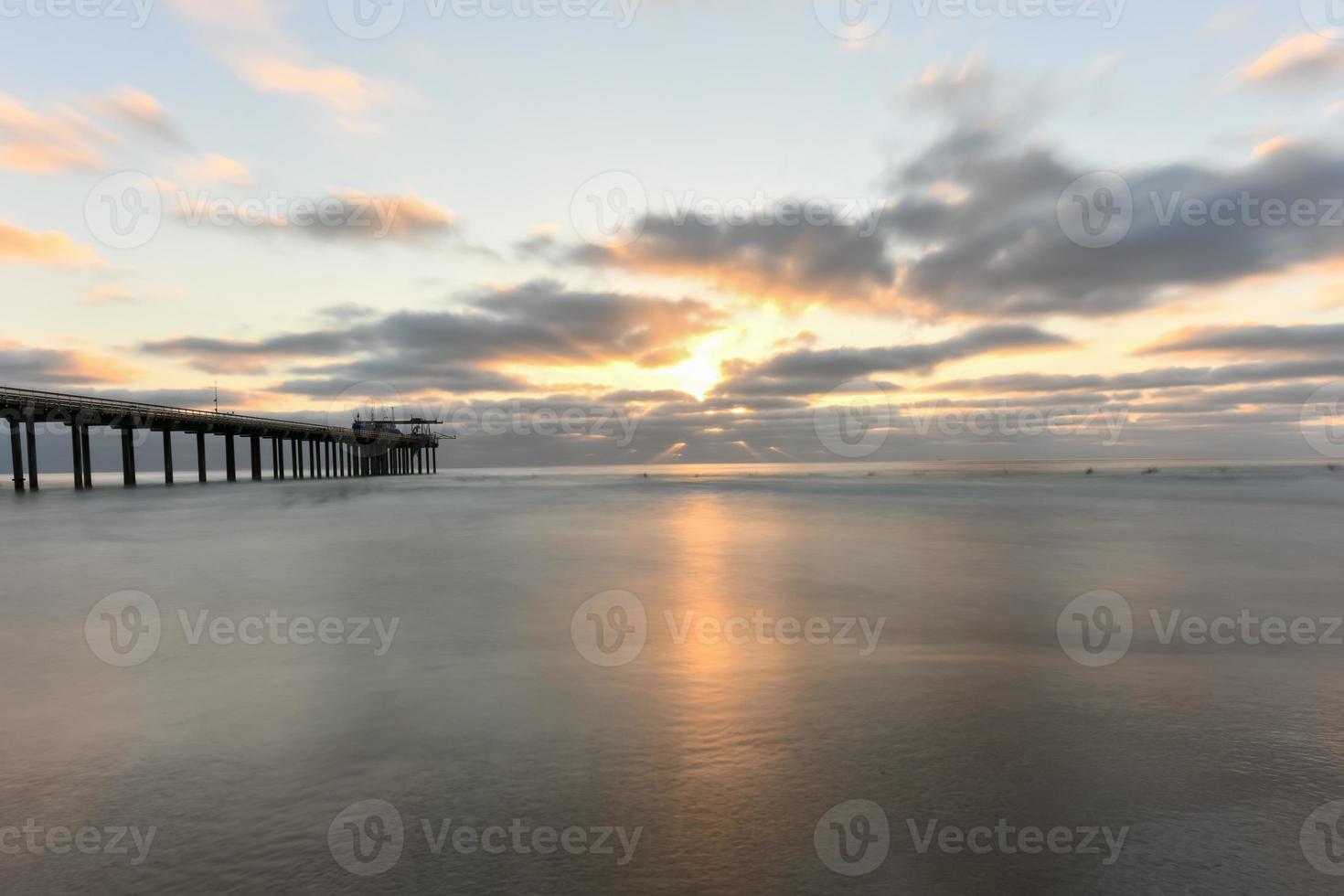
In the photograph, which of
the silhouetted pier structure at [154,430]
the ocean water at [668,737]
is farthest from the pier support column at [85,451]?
the ocean water at [668,737]

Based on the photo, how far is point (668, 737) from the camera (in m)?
6.30

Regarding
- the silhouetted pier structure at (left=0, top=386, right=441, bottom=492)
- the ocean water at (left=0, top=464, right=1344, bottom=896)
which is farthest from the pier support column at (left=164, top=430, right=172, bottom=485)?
the ocean water at (left=0, top=464, right=1344, bottom=896)

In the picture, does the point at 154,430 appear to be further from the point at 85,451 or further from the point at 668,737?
the point at 668,737

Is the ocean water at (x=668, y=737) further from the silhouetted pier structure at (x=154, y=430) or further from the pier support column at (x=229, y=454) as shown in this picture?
the pier support column at (x=229, y=454)

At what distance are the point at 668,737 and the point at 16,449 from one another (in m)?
71.3

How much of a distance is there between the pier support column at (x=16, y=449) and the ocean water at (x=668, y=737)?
4679 cm

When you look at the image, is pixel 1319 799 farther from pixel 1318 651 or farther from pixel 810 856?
pixel 1318 651

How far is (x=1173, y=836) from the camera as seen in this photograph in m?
4.45

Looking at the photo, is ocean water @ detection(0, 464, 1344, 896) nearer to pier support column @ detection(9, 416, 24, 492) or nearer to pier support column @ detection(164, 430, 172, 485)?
pier support column @ detection(9, 416, 24, 492)

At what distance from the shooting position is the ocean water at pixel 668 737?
4.22 metres

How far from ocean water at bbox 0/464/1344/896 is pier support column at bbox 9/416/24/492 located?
154 feet

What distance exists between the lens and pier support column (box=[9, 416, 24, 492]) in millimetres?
49184

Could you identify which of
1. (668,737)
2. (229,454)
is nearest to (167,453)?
(229,454)

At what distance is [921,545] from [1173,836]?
19299 mm
